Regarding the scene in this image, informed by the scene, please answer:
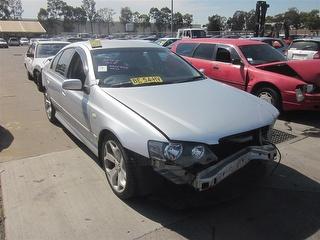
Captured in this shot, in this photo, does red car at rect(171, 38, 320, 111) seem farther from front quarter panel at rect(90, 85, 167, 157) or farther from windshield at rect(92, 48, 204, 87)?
front quarter panel at rect(90, 85, 167, 157)

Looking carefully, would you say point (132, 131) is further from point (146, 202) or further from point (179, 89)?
point (179, 89)

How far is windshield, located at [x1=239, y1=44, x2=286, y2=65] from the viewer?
865 centimetres

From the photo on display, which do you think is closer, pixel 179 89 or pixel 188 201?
pixel 188 201

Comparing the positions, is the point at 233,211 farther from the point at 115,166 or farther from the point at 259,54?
the point at 259,54

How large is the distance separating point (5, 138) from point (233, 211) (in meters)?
4.19

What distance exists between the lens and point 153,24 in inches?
4683

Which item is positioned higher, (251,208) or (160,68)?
(160,68)

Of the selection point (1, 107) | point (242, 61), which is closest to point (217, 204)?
point (242, 61)

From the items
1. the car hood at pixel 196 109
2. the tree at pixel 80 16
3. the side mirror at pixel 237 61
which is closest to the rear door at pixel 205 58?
the side mirror at pixel 237 61

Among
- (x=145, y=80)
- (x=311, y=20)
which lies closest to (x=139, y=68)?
(x=145, y=80)

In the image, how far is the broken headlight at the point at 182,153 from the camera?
349 centimetres

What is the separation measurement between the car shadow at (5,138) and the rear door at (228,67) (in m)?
4.56

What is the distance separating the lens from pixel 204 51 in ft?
31.9

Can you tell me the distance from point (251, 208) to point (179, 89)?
157 cm
